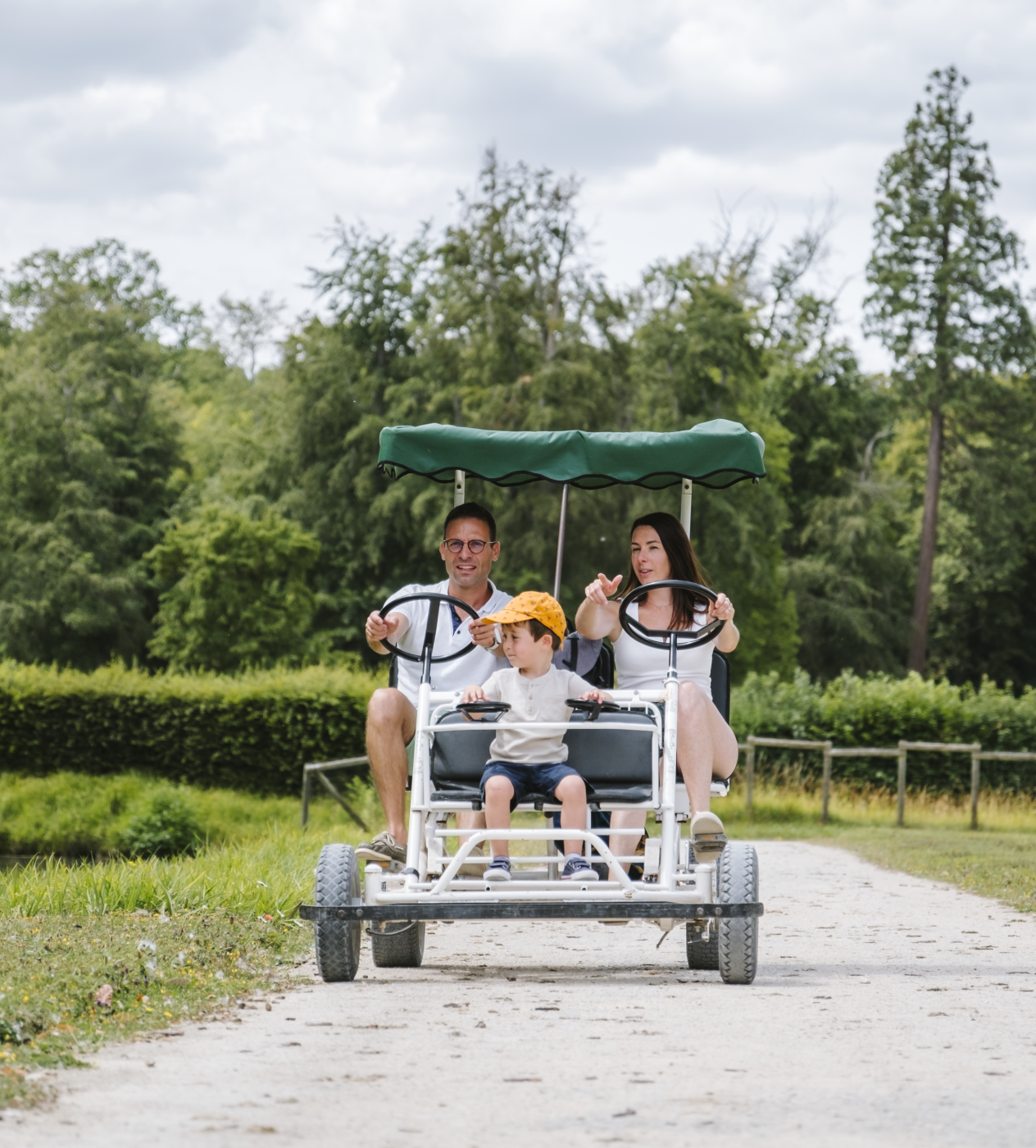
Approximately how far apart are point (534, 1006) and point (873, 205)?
127ft

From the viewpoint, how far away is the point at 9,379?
45750 mm

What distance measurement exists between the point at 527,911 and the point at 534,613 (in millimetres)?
1235

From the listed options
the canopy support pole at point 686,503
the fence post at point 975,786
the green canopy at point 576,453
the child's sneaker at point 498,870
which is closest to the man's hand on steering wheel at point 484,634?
the green canopy at point 576,453

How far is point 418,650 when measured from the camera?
7660 mm

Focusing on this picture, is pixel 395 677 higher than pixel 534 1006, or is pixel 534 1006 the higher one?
pixel 395 677

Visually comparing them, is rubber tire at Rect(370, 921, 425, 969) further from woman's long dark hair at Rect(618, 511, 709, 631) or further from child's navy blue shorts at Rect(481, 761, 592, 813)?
woman's long dark hair at Rect(618, 511, 709, 631)

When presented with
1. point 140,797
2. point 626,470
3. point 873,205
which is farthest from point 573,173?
point 626,470

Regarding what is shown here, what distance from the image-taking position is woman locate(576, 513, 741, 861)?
22.8 ft

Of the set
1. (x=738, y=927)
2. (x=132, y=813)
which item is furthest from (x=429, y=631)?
(x=132, y=813)

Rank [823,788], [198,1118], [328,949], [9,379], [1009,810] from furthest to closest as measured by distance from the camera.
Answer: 1. [9,379]
2. [1009,810]
3. [823,788]
4. [328,949]
5. [198,1118]

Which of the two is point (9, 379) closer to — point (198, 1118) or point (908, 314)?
point (908, 314)

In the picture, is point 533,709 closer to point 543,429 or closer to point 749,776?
point 749,776

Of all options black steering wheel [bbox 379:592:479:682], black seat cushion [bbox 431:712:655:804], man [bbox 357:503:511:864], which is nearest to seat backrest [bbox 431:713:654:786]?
black seat cushion [bbox 431:712:655:804]

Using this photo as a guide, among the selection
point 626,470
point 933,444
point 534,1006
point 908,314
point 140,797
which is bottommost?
point 140,797
